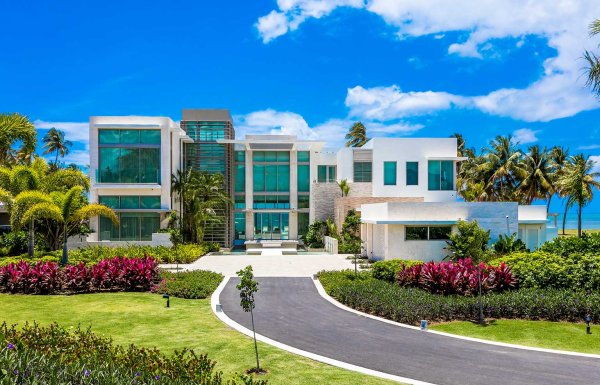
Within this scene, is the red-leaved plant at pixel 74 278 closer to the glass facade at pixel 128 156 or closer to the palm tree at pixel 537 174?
the glass facade at pixel 128 156

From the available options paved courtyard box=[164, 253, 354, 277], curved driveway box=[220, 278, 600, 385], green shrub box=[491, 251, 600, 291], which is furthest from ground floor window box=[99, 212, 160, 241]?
green shrub box=[491, 251, 600, 291]

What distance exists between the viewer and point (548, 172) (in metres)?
42.8

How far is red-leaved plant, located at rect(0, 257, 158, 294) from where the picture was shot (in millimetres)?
18016

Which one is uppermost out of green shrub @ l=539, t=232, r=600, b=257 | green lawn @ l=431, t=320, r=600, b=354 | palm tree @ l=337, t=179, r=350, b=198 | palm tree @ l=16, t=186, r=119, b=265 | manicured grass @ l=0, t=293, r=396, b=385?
palm tree @ l=337, t=179, r=350, b=198

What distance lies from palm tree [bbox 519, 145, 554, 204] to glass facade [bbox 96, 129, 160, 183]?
1248 inches

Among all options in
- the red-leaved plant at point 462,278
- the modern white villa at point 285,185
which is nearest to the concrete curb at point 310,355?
the red-leaved plant at point 462,278

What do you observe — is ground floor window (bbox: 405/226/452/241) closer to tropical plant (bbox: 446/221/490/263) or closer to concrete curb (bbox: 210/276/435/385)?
tropical plant (bbox: 446/221/490/263)

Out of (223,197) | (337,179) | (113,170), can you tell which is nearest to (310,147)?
(337,179)

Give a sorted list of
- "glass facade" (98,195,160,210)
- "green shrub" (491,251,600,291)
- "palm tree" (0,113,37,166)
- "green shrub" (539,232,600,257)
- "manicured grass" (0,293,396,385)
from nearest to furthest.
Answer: "manicured grass" (0,293,396,385) → "green shrub" (491,251,600,291) → "green shrub" (539,232,600,257) → "palm tree" (0,113,37,166) → "glass facade" (98,195,160,210)

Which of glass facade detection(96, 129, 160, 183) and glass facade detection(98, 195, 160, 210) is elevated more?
glass facade detection(96, 129, 160, 183)

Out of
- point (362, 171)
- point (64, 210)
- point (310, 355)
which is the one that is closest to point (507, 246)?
point (362, 171)

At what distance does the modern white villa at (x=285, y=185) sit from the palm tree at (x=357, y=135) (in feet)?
67.6

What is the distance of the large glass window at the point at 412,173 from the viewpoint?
35719mm

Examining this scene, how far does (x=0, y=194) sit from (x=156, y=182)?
37.0 feet
